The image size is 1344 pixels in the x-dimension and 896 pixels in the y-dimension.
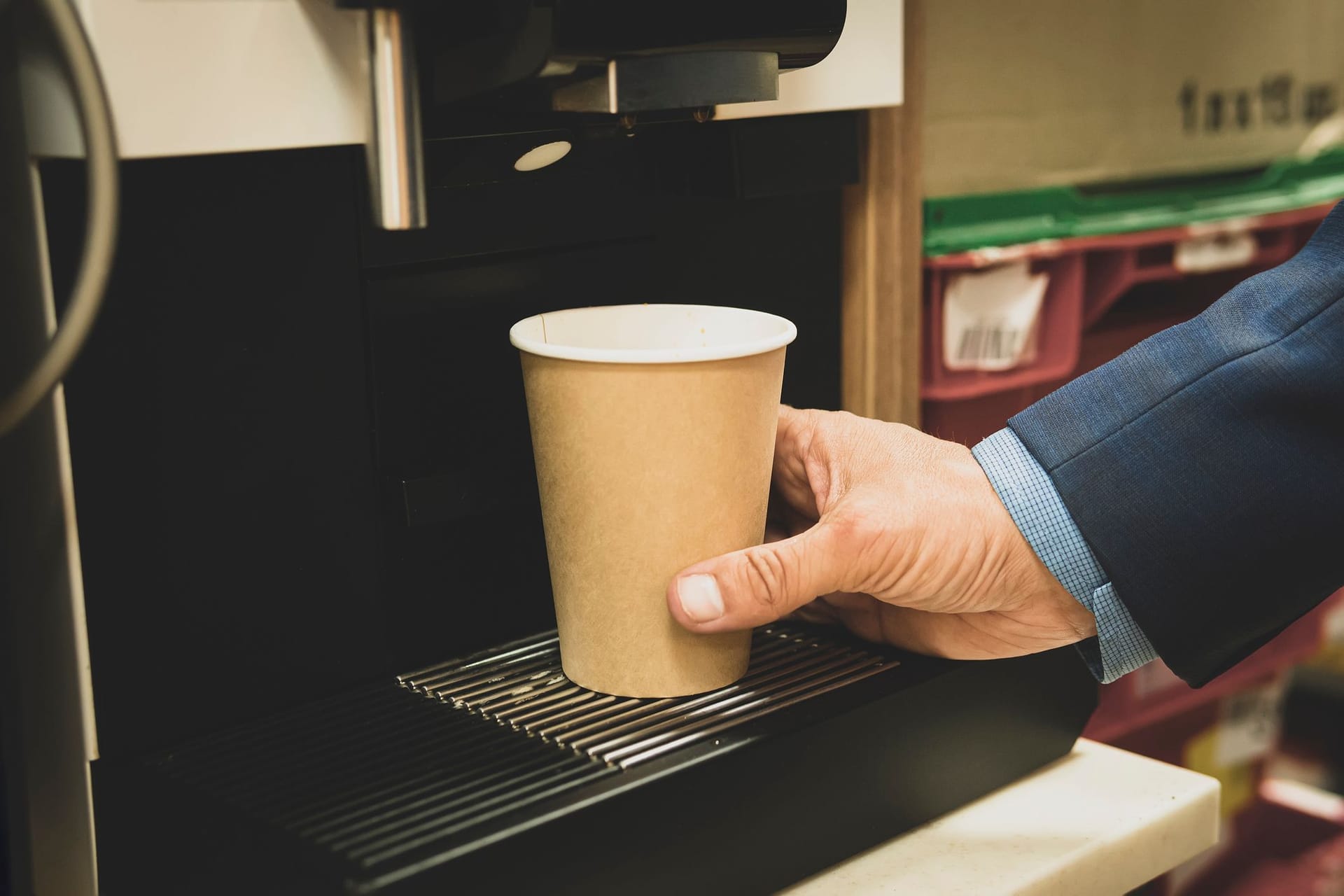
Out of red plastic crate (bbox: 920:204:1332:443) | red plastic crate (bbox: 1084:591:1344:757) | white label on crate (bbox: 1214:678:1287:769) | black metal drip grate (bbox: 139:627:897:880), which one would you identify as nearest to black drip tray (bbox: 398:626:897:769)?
black metal drip grate (bbox: 139:627:897:880)

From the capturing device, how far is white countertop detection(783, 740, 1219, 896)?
0.58 metres

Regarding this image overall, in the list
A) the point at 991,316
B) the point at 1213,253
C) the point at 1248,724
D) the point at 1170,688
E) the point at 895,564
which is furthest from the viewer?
the point at 1248,724

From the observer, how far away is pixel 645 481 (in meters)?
0.57

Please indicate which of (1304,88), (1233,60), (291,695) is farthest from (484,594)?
(1304,88)

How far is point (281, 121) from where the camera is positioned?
53cm

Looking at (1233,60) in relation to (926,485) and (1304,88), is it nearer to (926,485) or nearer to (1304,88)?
(1304,88)

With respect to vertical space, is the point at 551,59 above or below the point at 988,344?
above

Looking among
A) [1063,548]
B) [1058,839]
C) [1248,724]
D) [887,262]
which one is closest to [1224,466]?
[1063,548]

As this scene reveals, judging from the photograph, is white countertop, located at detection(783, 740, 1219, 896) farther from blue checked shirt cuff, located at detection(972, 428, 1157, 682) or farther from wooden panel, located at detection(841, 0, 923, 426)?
wooden panel, located at detection(841, 0, 923, 426)

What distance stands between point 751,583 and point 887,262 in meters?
0.33

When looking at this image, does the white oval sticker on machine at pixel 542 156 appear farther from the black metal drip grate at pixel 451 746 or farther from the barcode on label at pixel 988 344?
the barcode on label at pixel 988 344

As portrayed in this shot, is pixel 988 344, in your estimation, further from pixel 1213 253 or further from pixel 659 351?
pixel 659 351

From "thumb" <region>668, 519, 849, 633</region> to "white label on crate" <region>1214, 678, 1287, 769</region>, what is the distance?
0.92 m

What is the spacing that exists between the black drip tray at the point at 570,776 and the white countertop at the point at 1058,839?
1 cm
